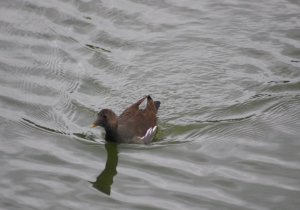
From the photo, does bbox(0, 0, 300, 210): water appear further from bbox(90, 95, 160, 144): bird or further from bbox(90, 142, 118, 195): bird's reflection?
bbox(90, 95, 160, 144): bird

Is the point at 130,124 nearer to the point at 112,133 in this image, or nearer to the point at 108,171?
the point at 112,133

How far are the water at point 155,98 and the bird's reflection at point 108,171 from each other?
3 centimetres

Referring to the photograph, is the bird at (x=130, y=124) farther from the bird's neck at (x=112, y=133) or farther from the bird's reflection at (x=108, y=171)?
the bird's reflection at (x=108, y=171)

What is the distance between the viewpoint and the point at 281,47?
11594 mm

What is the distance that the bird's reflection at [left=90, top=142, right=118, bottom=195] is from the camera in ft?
22.7

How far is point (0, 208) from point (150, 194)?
7.17 feet

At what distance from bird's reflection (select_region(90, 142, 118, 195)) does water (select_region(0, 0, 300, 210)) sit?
0.03m

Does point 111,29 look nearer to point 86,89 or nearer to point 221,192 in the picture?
point 86,89

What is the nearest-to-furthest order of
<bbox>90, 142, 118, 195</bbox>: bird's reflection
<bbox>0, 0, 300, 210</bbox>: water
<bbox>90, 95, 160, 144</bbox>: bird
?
<bbox>0, 0, 300, 210</bbox>: water
<bbox>90, 142, 118, 195</bbox>: bird's reflection
<bbox>90, 95, 160, 144</bbox>: bird

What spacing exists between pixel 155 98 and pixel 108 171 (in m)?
2.99

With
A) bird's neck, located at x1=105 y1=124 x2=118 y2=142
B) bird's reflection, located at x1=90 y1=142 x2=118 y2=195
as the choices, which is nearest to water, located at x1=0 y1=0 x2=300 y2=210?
bird's reflection, located at x1=90 y1=142 x2=118 y2=195

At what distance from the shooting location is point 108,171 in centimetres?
738

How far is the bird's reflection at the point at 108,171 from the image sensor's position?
22.7ft

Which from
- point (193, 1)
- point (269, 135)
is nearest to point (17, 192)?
point (269, 135)
